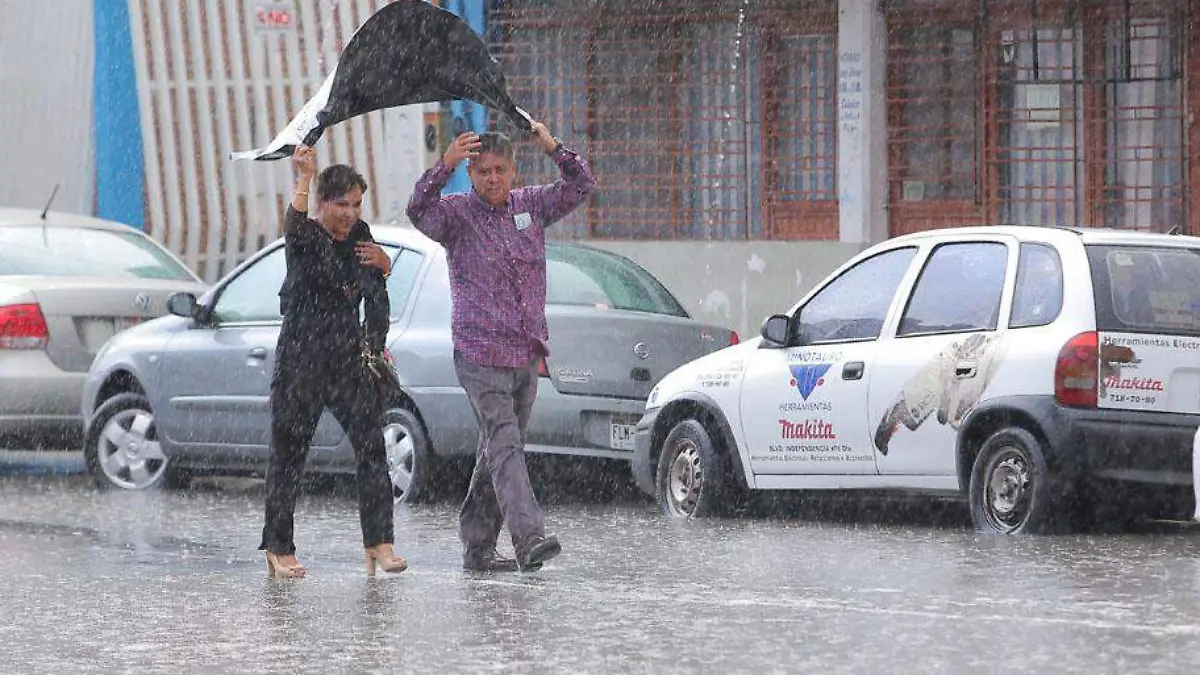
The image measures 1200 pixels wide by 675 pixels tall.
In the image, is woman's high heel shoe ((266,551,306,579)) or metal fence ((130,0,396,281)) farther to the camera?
metal fence ((130,0,396,281))

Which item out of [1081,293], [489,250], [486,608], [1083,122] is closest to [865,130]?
[1083,122]

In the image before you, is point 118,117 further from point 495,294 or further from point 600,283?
point 495,294

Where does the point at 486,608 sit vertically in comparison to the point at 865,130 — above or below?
below

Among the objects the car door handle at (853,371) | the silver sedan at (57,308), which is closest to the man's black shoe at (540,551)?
the car door handle at (853,371)

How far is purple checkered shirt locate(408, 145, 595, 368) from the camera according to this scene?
10.1 m

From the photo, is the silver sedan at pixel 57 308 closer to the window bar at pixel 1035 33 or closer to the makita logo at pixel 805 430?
the makita logo at pixel 805 430

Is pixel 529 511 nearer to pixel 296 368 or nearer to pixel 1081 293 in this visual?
pixel 296 368

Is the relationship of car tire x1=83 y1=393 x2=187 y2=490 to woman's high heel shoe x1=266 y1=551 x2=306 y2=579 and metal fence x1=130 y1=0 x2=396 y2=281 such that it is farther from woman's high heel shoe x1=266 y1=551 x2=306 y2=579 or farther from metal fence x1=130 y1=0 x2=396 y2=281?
metal fence x1=130 y1=0 x2=396 y2=281

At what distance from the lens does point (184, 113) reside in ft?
75.9

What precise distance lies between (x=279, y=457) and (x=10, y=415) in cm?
584

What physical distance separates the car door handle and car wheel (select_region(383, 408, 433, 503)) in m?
2.51

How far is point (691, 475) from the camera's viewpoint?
1313 cm

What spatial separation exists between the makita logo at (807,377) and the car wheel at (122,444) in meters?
4.49

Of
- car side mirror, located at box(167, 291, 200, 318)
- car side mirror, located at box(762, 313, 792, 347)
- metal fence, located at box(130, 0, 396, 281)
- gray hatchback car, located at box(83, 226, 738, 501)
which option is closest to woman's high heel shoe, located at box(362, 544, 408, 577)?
car side mirror, located at box(762, 313, 792, 347)
